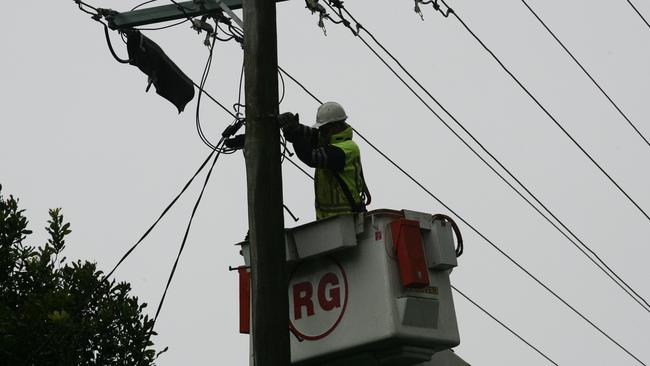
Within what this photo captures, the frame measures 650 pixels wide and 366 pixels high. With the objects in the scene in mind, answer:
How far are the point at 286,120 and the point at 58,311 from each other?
2.19m

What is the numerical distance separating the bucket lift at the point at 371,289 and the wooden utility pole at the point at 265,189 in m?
0.72

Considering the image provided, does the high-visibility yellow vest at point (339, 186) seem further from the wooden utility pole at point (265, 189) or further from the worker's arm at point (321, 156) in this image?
the wooden utility pole at point (265, 189)

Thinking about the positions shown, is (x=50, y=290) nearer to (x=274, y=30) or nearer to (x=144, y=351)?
(x=144, y=351)

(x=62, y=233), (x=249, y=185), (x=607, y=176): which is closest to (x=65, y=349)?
(x=62, y=233)

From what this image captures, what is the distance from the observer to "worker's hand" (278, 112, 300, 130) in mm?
7957

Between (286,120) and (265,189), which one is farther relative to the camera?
(286,120)

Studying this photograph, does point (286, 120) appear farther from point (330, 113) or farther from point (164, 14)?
point (164, 14)

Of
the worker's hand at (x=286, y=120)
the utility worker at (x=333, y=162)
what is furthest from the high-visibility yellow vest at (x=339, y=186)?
the worker's hand at (x=286, y=120)

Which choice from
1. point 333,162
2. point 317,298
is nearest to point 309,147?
point 333,162

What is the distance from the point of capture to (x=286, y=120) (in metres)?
7.97

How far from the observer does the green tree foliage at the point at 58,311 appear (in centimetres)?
844

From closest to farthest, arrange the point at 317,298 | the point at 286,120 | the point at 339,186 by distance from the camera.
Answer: the point at 286,120
the point at 317,298
the point at 339,186

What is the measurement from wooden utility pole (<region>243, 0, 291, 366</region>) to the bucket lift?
0.72 meters

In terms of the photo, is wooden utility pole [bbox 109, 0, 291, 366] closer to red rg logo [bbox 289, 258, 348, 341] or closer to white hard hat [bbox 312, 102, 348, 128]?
red rg logo [bbox 289, 258, 348, 341]
